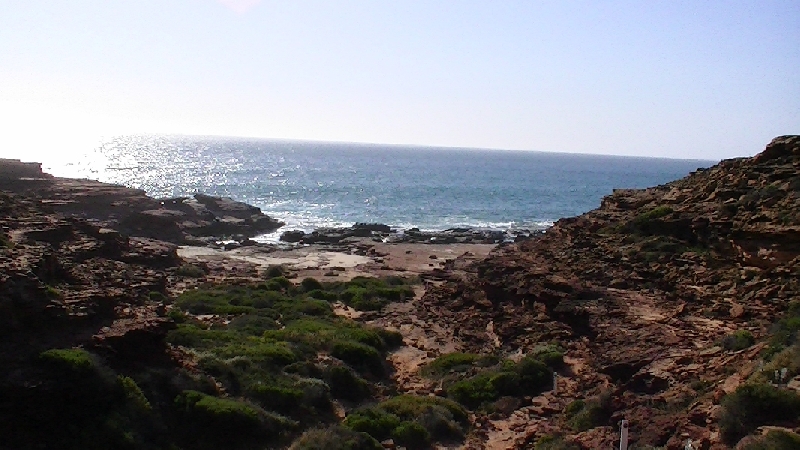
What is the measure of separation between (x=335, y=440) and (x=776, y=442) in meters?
8.41

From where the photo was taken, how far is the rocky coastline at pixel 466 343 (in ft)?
41.1

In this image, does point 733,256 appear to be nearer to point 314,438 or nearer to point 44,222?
point 314,438

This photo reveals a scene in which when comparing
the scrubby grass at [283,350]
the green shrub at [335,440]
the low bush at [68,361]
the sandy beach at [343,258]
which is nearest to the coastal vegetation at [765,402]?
the scrubby grass at [283,350]

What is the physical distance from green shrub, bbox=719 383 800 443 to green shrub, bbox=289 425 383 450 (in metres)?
7.21

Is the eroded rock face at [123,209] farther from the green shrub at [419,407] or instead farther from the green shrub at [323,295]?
the green shrub at [419,407]

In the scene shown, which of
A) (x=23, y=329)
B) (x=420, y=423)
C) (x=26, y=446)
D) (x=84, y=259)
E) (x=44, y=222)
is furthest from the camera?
(x=44, y=222)

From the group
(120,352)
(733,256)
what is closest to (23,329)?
(120,352)

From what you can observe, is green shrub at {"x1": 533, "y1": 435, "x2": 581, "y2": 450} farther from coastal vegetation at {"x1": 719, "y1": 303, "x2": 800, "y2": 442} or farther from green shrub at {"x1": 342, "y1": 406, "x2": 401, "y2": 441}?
green shrub at {"x1": 342, "y1": 406, "x2": 401, "y2": 441}

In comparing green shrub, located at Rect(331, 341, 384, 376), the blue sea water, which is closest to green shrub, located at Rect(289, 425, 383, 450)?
green shrub, located at Rect(331, 341, 384, 376)

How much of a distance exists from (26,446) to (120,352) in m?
3.22

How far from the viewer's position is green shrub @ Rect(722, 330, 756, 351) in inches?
569

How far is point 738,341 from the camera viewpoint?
14.6 meters

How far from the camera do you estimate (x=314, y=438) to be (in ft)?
44.9

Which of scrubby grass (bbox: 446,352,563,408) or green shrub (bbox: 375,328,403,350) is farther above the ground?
scrubby grass (bbox: 446,352,563,408)
